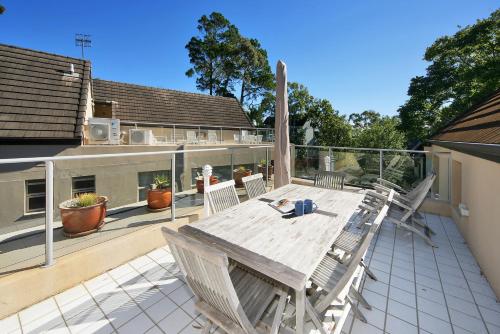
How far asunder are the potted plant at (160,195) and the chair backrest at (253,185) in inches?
48.9

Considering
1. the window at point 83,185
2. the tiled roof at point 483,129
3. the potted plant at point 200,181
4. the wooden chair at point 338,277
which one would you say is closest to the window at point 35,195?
the window at point 83,185

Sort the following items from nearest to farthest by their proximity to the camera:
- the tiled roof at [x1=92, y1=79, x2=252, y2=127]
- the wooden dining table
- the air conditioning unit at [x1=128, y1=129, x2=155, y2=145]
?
the wooden dining table → the air conditioning unit at [x1=128, y1=129, x2=155, y2=145] → the tiled roof at [x1=92, y1=79, x2=252, y2=127]

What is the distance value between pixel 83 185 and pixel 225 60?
2472 centimetres

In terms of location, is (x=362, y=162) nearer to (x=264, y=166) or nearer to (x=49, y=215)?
(x=264, y=166)

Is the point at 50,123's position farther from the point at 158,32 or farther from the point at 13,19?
the point at 158,32

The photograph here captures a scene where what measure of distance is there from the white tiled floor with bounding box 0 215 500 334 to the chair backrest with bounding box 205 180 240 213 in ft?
3.04

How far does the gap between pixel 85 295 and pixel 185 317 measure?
43.5 inches

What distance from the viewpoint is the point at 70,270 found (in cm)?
240

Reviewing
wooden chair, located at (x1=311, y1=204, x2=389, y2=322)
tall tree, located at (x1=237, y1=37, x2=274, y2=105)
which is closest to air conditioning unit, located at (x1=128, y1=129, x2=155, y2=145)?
wooden chair, located at (x1=311, y1=204, x2=389, y2=322)

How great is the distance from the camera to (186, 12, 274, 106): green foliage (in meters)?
24.3

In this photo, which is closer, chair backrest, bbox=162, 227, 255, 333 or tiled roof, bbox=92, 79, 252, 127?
chair backrest, bbox=162, 227, 255, 333

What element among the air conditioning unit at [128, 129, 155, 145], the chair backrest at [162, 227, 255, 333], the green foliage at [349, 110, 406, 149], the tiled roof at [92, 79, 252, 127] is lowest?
the chair backrest at [162, 227, 255, 333]

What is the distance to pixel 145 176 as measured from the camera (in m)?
3.66

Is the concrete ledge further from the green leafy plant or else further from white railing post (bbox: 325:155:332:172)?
white railing post (bbox: 325:155:332:172)
